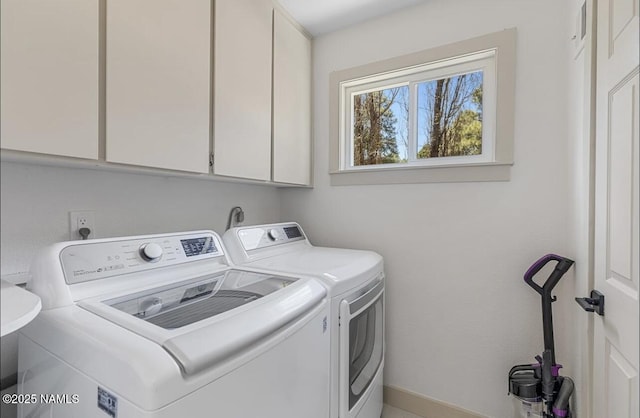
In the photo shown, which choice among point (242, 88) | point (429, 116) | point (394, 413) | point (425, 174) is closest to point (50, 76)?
point (242, 88)

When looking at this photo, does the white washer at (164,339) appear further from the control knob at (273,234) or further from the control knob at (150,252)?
the control knob at (273,234)

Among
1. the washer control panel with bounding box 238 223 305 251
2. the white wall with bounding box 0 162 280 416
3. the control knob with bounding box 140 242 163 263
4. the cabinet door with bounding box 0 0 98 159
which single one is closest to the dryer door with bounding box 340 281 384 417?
the washer control panel with bounding box 238 223 305 251

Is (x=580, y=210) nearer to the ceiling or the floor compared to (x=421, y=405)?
nearer to the ceiling

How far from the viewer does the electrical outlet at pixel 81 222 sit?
118 centimetres

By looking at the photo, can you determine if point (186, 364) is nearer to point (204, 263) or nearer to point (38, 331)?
point (38, 331)

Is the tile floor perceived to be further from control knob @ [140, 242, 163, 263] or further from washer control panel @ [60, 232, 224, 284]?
control knob @ [140, 242, 163, 263]

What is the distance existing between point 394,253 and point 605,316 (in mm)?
1038

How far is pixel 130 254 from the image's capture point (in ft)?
3.65

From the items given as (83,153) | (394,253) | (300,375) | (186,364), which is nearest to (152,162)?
(83,153)

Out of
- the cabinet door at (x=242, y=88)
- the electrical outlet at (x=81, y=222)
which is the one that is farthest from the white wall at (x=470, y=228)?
the electrical outlet at (x=81, y=222)

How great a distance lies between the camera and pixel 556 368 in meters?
1.36

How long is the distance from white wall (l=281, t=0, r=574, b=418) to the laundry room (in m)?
0.01

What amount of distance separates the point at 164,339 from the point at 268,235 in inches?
44.2

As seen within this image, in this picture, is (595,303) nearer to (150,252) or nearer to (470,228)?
(470,228)
